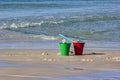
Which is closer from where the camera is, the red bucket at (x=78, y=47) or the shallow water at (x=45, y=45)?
the red bucket at (x=78, y=47)

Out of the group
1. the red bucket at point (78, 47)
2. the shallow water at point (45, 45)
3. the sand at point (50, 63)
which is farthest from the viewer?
the shallow water at point (45, 45)

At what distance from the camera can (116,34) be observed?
87.1 feet

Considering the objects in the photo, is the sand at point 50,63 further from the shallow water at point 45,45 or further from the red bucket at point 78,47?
the shallow water at point 45,45

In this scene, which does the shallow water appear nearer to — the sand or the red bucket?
the sand

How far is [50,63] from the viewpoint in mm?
15133

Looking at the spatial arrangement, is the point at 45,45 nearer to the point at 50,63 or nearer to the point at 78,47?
the point at 78,47

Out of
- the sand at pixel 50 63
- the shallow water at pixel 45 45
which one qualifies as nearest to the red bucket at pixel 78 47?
the sand at pixel 50 63

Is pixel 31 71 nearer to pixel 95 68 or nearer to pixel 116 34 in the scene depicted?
pixel 95 68

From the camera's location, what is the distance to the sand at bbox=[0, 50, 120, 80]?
42.4ft

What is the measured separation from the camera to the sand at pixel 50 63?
1291 cm

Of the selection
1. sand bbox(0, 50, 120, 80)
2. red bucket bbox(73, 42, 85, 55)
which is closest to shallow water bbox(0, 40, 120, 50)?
sand bbox(0, 50, 120, 80)

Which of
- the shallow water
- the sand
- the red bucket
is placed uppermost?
the shallow water

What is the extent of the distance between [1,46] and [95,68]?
6826 millimetres

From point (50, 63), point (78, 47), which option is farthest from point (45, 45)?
point (50, 63)
